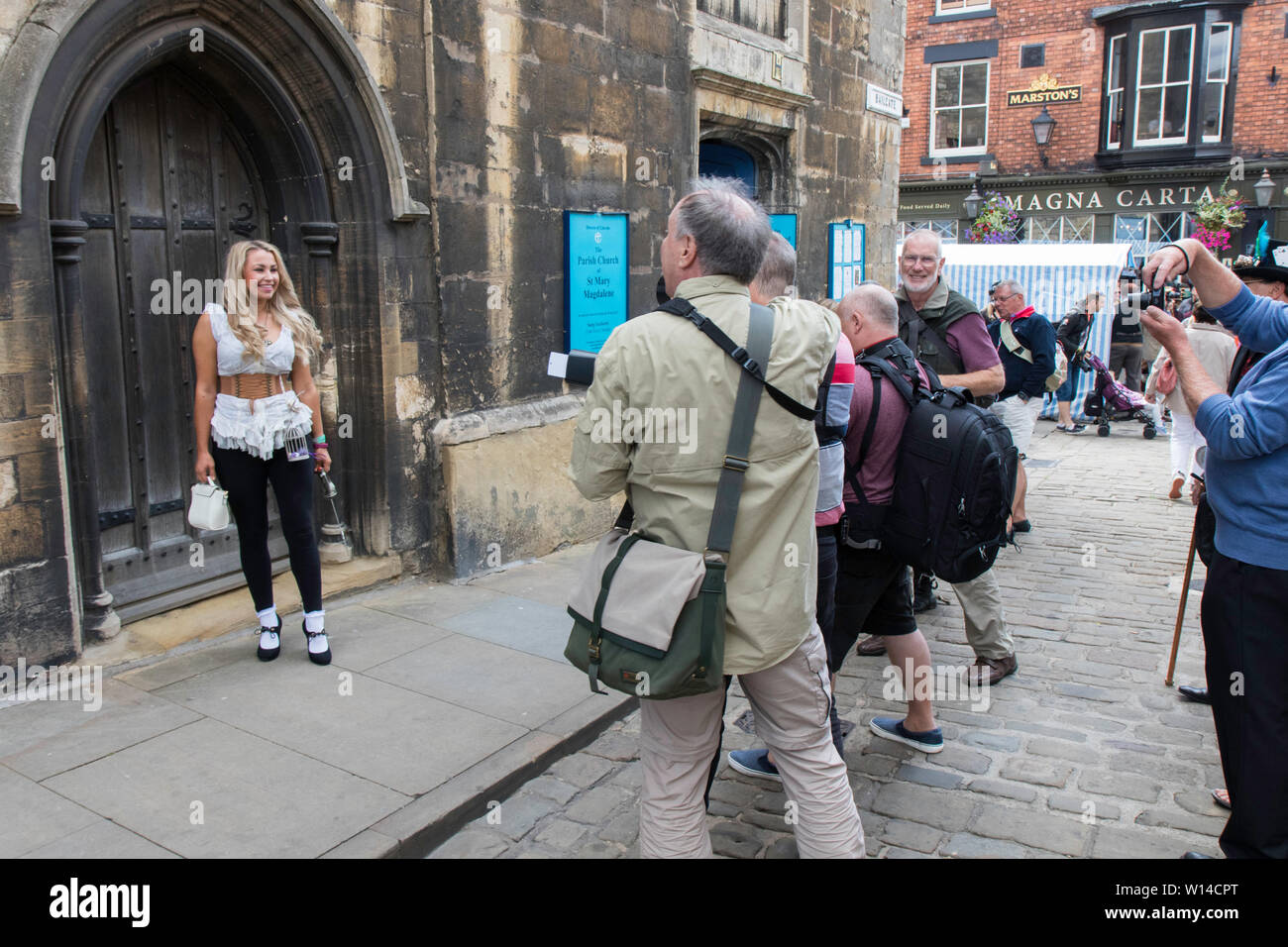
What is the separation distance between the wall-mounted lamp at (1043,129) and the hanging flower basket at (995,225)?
1.61 m

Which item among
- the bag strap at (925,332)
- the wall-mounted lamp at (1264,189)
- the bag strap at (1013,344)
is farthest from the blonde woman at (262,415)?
the wall-mounted lamp at (1264,189)

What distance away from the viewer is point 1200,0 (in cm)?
2266

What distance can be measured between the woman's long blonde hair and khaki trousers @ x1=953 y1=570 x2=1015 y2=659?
3254mm

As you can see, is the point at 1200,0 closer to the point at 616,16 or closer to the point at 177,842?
the point at 616,16

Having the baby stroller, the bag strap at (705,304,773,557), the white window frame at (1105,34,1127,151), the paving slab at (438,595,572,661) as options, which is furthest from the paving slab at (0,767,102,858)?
the white window frame at (1105,34,1127,151)

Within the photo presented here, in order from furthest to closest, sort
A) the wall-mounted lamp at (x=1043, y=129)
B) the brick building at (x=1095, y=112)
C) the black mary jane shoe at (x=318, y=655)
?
the wall-mounted lamp at (x=1043, y=129) → the brick building at (x=1095, y=112) → the black mary jane shoe at (x=318, y=655)

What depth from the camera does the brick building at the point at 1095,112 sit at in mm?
22719

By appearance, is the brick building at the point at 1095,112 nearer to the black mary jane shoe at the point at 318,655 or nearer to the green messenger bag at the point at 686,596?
the black mary jane shoe at the point at 318,655

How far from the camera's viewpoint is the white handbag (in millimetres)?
4449

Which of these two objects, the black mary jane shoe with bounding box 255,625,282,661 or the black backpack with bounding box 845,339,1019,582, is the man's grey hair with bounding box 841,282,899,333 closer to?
the black backpack with bounding box 845,339,1019,582

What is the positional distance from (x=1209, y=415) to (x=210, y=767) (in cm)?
355

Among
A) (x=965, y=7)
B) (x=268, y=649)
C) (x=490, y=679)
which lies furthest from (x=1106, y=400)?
(x=965, y=7)
